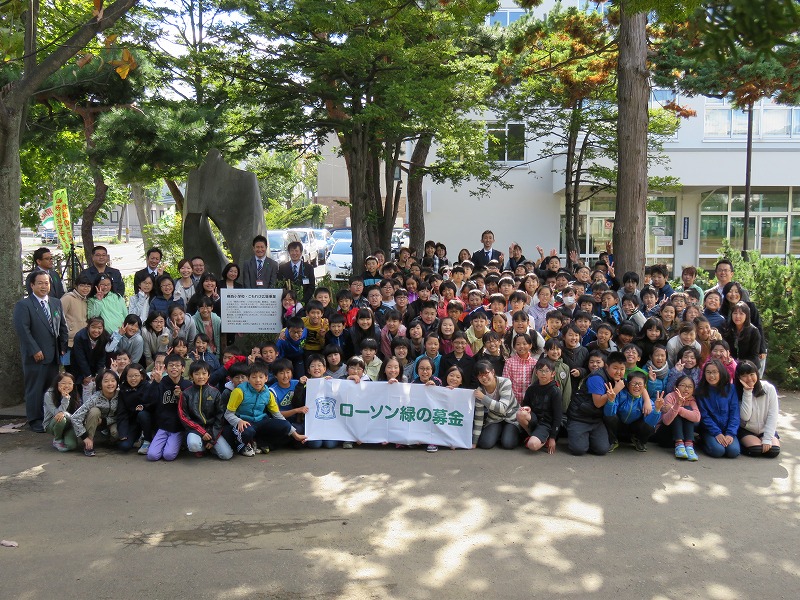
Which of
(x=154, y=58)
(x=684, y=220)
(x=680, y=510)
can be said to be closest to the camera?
(x=680, y=510)

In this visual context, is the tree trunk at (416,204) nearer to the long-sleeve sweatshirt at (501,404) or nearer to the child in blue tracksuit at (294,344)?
the child in blue tracksuit at (294,344)

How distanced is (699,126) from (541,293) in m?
16.4

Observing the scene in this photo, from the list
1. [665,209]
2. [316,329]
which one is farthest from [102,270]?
[665,209]

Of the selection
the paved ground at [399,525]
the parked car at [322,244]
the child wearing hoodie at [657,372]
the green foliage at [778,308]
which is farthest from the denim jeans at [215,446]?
the parked car at [322,244]

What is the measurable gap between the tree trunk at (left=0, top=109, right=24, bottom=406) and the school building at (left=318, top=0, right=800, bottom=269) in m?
15.8

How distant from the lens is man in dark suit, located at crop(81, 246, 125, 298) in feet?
28.2

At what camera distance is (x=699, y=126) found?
2214cm

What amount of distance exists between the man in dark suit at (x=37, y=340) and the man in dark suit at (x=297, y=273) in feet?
10.2

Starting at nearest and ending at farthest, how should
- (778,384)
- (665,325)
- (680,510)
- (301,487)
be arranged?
1. (680,510)
2. (301,487)
3. (665,325)
4. (778,384)

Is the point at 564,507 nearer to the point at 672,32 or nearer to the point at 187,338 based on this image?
the point at 187,338

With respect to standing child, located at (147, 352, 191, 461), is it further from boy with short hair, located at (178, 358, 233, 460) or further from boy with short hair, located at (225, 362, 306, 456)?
boy with short hair, located at (225, 362, 306, 456)

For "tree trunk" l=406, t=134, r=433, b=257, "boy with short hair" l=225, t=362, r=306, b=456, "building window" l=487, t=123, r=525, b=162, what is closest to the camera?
"boy with short hair" l=225, t=362, r=306, b=456

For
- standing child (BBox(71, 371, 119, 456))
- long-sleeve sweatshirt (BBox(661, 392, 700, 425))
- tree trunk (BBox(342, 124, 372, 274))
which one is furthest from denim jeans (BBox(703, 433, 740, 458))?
tree trunk (BBox(342, 124, 372, 274))

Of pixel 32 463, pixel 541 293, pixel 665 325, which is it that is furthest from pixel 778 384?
pixel 32 463
